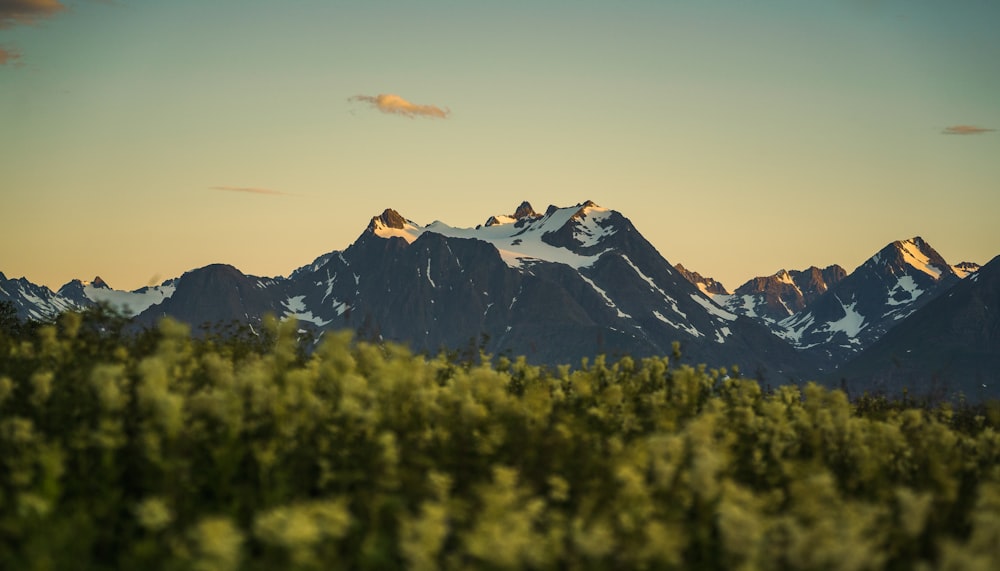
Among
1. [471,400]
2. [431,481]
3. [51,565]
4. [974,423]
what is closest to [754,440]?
[471,400]

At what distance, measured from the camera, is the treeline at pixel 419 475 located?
1773 centimetres

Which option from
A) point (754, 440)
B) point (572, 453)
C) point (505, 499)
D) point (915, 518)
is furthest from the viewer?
point (754, 440)

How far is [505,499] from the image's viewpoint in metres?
18.1

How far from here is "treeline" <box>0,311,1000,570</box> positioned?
17.7 metres

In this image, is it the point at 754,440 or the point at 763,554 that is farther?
the point at 754,440

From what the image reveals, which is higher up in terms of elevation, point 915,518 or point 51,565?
point 915,518

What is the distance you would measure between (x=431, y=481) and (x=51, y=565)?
6.67 meters

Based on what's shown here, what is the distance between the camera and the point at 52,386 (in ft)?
79.6

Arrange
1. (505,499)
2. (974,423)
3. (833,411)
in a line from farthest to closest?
(974,423), (833,411), (505,499)

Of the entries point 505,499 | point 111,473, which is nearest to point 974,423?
point 505,499

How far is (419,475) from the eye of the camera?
21.6m

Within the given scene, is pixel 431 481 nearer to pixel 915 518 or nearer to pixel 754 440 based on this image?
pixel 915 518

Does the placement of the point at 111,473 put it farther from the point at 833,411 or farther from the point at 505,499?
the point at 833,411

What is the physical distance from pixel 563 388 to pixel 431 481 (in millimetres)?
11843
